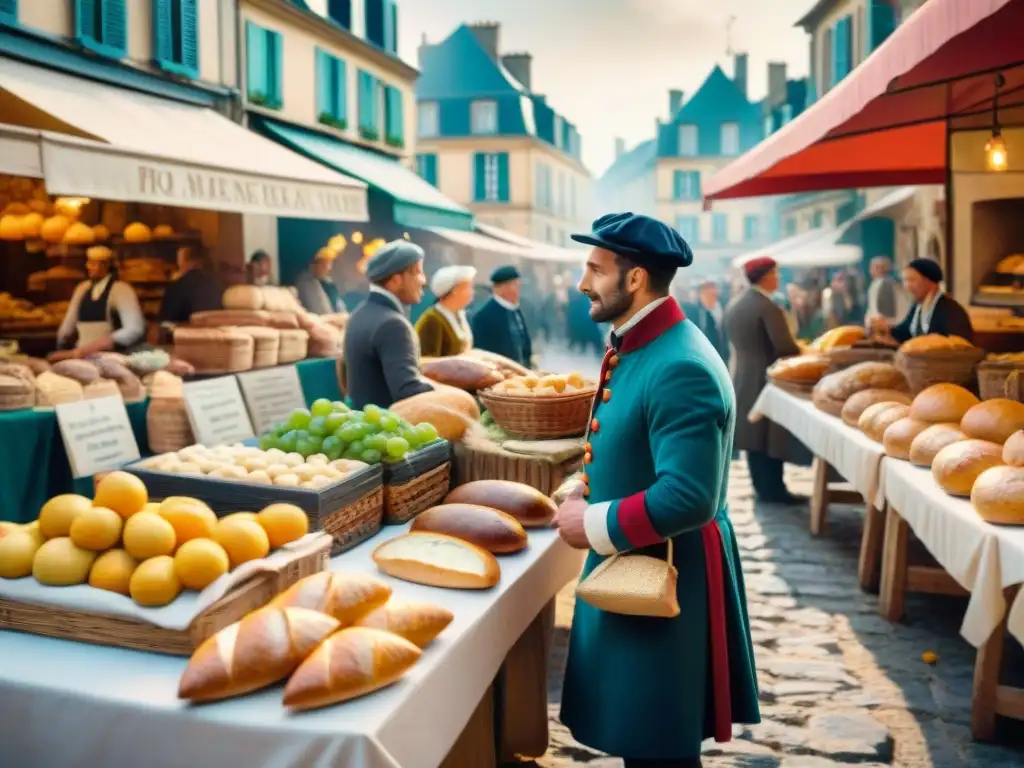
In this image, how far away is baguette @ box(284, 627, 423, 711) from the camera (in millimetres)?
2016

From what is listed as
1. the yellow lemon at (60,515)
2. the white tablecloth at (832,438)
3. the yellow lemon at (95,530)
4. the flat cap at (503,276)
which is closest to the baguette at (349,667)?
the yellow lemon at (95,530)

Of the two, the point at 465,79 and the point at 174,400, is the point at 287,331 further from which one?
the point at 465,79

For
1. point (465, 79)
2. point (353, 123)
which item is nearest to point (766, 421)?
point (353, 123)

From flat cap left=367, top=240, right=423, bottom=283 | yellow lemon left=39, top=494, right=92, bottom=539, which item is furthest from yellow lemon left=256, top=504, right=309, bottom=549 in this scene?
flat cap left=367, top=240, right=423, bottom=283

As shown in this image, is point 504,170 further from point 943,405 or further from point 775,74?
point 943,405

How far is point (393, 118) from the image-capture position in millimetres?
18781

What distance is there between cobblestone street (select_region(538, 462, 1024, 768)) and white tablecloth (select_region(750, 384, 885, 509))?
26.7 inches

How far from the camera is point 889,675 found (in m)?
4.70

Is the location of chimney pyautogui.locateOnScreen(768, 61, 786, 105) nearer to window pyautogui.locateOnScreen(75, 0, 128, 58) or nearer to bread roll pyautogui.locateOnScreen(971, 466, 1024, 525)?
window pyautogui.locateOnScreen(75, 0, 128, 58)

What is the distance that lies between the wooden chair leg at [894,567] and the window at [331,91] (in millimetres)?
12312

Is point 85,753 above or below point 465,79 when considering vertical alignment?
below

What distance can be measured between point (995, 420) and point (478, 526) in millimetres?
2536

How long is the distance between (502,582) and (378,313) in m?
2.13

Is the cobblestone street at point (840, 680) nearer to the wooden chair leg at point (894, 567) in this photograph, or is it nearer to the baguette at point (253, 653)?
the wooden chair leg at point (894, 567)
